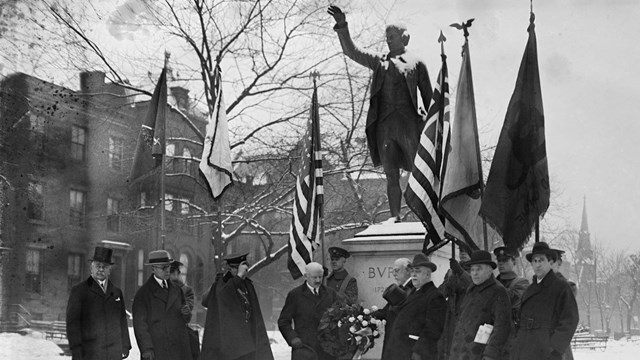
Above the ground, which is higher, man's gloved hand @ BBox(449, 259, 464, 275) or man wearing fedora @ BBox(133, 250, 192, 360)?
man's gloved hand @ BBox(449, 259, 464, 275)

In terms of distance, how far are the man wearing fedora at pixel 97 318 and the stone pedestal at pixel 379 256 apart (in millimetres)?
2798

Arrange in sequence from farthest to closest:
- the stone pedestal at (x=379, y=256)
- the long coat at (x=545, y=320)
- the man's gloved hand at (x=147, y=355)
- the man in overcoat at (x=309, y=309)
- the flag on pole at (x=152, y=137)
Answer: the flag on pole at (x=152, y=137) < the stone pedestal at (x=379, y=256) < the man in overcoat at (x=309, y=309) < the man's gloved hand at (x=147, y=355) < the long coat at (x=545, y=320)

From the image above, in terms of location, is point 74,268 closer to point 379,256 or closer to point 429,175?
point 379,256

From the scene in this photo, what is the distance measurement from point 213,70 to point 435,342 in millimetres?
13728

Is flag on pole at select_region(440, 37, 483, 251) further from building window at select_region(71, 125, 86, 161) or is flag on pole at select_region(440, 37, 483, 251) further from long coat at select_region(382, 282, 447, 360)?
building window at select_region(71, 125, 86, 161)

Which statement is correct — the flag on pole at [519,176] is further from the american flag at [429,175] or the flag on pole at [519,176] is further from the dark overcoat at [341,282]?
the dark overcoat at [341,282]

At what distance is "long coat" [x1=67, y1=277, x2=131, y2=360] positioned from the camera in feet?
28.7

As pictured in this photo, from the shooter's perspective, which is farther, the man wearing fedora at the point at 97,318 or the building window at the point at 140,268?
the building window at the point at 140,268

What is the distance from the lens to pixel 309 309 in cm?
905

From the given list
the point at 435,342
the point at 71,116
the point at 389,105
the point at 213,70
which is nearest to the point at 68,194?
the point at 71,116

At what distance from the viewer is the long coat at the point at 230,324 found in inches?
350

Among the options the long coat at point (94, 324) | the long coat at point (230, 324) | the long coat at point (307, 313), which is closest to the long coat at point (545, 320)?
the long coat at point (307, 313)

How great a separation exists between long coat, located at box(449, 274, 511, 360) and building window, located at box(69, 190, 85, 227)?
1224 inches

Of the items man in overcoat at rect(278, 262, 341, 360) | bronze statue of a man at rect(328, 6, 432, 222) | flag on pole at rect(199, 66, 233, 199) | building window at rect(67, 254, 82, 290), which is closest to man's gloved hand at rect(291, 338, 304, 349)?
man in overcoat at rect(278, 262, 341, 360)
